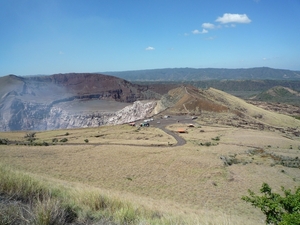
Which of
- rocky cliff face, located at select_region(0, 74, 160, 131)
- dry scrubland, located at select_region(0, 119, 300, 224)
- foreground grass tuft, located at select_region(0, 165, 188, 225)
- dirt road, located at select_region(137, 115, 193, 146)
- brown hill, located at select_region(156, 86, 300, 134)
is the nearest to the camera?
foreground grass tuft, located at select_region(0, 165, 188, 225)

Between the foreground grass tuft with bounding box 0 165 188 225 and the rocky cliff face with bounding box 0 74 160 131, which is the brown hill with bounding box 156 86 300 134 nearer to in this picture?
the rocky cliff face with bounding box 0 74 160 131

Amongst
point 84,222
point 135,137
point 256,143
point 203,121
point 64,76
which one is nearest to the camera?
point 84,222

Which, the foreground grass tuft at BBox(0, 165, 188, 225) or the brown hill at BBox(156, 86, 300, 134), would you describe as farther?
the brown hill at BBox(156, 86, 300, 134)

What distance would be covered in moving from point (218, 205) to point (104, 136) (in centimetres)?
2809

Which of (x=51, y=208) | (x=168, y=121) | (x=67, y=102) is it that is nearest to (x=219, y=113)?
(x=168, y=121)

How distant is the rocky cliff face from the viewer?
81.3m

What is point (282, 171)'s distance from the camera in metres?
22.0

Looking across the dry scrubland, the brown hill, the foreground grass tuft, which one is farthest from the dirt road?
the foreground grass tuft

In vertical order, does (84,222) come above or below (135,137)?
above

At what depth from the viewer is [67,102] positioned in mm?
100500

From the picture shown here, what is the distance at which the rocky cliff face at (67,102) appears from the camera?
8128cm

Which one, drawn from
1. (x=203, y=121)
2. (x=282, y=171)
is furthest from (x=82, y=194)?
(x=203, y=121)

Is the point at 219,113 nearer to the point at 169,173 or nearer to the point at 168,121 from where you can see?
the point at 168,121

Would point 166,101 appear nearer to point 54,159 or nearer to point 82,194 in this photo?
point 54,159
